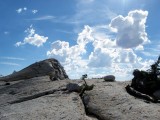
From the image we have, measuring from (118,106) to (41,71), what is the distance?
10589 millimetres

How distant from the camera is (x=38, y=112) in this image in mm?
13672

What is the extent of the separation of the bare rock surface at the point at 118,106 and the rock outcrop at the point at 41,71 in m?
7.63

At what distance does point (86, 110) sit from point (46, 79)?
6.62m

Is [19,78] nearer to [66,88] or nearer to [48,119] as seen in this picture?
[66,88]

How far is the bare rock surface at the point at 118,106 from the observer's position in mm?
12594

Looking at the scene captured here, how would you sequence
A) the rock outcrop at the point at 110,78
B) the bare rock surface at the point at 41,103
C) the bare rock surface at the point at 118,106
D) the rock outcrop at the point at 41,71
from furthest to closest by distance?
the rock outcrop at the point at 41,71 → the rock outcrop at the point at 110,78 → the bare rock surface at the point at 41,103 → the bare rock surface at the point at 118,106

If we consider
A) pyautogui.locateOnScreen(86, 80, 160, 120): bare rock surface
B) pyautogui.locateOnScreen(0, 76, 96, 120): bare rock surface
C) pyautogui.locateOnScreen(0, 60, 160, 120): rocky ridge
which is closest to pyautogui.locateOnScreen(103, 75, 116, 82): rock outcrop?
pyautogui.locateOnScreen(0, 60, 160, 120): rocky ridge

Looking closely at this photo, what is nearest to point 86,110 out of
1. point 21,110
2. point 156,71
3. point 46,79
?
point 21,110

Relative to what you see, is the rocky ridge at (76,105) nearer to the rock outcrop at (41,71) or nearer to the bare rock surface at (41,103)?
the bare rock surface at (41,103)

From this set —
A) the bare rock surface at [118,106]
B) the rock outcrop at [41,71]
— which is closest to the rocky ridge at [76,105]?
the bare rock surface at [118,106]

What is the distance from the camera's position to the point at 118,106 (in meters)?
13.5

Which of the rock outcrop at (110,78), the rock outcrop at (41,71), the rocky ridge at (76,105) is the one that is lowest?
the rocky ridge at (76,105)

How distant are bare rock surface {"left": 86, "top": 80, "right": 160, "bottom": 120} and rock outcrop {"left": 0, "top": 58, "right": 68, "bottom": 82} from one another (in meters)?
7.63

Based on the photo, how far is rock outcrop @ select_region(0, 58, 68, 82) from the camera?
23.2 metres
